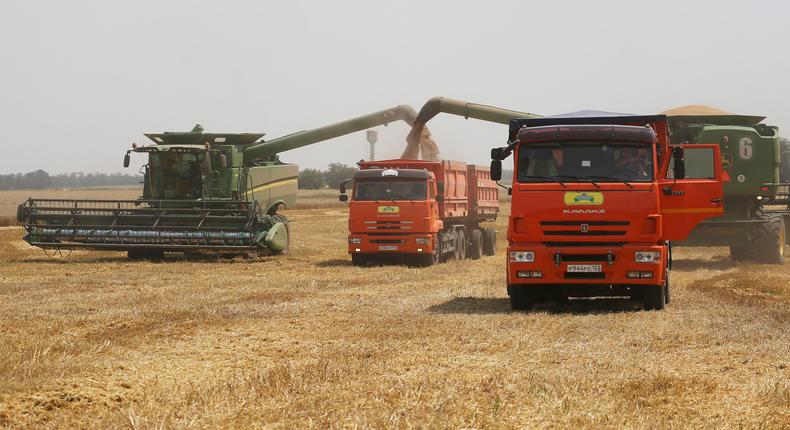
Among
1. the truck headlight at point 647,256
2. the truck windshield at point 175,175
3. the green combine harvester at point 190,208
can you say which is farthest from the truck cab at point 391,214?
the truck headlight at point 647,256

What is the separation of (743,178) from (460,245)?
8.92 metres

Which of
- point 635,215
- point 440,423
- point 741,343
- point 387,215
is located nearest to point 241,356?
point 440,423

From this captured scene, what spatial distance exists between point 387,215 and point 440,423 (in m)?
19.8

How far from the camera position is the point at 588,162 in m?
15.4

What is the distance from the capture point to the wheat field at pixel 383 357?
7.80 m

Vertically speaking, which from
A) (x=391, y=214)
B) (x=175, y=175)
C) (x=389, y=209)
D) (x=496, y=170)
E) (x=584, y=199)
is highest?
(x=175, y=175)

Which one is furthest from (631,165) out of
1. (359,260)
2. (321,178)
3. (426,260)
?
(321,178)

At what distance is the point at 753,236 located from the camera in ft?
85.8

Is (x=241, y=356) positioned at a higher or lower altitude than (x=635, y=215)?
lower

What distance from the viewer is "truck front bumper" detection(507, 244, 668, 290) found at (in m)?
15.1

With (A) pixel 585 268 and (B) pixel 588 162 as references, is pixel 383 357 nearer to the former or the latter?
(A) pixel 585 268

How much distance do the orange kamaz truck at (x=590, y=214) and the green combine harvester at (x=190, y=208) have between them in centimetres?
1324

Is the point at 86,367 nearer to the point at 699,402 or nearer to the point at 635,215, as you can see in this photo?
the point at 699,402

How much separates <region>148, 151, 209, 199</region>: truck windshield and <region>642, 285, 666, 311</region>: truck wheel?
17.2 m
